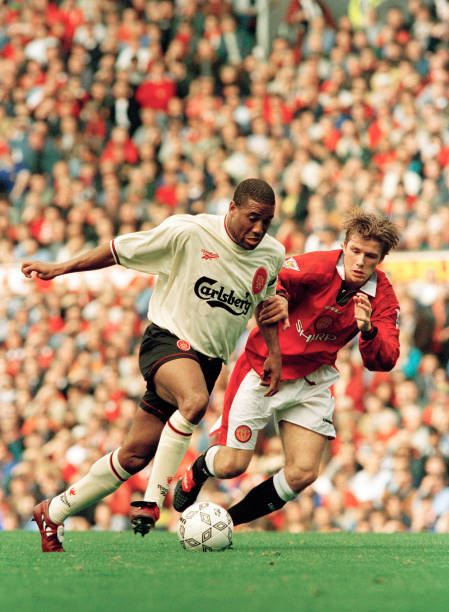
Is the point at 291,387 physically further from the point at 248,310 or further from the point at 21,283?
the point at 21,283

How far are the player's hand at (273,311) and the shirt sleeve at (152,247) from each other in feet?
2.11

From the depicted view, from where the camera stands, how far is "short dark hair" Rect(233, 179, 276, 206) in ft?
24.4

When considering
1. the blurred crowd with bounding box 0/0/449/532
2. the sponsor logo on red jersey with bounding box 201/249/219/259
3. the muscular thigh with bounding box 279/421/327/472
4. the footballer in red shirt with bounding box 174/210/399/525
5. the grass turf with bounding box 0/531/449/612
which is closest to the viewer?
the grass turf with bounding box 0/531/449/612

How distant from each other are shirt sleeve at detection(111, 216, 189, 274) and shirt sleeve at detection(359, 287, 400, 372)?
1.27m

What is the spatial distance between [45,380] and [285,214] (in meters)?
3.61

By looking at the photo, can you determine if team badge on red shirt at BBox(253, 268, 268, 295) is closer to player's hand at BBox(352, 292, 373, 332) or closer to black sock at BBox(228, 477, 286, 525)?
player's hand at BBox(352, 292, 373, 332)

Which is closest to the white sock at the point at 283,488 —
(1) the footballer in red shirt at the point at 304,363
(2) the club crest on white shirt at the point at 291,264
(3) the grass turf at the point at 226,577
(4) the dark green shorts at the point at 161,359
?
(1) the footballer in red shirt at the point at 304,363

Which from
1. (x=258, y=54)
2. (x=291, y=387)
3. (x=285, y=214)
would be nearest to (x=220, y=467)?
(x=291, y=387)

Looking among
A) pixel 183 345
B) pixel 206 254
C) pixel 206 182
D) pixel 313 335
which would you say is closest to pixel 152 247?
pixel 206 254

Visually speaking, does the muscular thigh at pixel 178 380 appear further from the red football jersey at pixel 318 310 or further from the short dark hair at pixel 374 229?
the short dark hair at pixel 374 229

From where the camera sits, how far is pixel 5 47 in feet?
68.4

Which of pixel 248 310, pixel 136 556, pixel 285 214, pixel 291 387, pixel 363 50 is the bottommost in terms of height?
pixel 136 556

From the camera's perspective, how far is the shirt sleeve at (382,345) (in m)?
7.91

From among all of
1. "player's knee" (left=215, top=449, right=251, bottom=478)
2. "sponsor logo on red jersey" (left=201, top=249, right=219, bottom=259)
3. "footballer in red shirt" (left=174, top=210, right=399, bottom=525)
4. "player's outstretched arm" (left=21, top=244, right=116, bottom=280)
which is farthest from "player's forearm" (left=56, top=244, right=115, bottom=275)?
"player's knee" (left=215, top=449, right=251, bottom=478)
